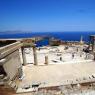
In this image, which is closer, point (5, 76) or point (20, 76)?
point (5, 76)

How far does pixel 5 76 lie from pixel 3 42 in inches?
286

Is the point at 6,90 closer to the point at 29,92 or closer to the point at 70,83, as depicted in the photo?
the point at 29,92

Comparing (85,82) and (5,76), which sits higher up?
(5,76)

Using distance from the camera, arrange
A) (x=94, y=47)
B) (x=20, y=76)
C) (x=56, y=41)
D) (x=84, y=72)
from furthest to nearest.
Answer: (x=56, y=41)
(x=94, y=47)
(x=84, y=72)
(x=20, y=76)

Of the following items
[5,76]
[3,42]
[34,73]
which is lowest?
[34,73]

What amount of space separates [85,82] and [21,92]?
5.38 metres

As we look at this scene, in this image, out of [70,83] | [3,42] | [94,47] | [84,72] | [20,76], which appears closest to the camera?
[70,83]

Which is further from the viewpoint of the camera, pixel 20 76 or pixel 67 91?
pixel 20 76

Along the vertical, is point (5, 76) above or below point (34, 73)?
above

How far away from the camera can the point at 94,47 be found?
2970cm

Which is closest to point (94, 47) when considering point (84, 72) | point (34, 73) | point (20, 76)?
point (84, 72)

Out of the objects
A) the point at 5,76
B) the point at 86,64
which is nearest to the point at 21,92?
the point at 5,76

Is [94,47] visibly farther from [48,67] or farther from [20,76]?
[20,76]

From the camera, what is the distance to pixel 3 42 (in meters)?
16.9
